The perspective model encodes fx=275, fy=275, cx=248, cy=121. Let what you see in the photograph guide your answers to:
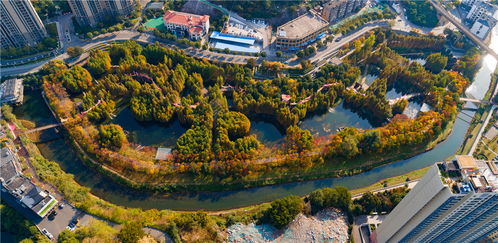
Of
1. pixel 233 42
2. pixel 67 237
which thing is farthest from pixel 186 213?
pixel 233 42

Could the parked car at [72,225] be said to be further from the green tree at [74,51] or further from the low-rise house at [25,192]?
the green tree at [74,51]

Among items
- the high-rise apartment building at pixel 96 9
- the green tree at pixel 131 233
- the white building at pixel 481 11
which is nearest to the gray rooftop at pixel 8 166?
the green tree at pixel 131 233

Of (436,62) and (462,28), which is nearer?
(436,62)

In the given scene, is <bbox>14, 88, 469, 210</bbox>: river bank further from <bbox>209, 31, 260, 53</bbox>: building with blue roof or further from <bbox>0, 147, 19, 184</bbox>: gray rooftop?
<bbox>209, 31, 260, 53</bbox>: building with blue roof

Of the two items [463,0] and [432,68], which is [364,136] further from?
[463,0]

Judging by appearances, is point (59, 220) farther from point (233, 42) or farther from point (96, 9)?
point (96, 9)

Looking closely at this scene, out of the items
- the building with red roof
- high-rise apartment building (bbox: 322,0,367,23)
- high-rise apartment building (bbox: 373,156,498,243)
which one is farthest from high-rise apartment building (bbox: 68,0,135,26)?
high-rise apartment building (bbox: 373,156,498,243)

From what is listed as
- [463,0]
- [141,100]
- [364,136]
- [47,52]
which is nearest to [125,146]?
[141,100]
